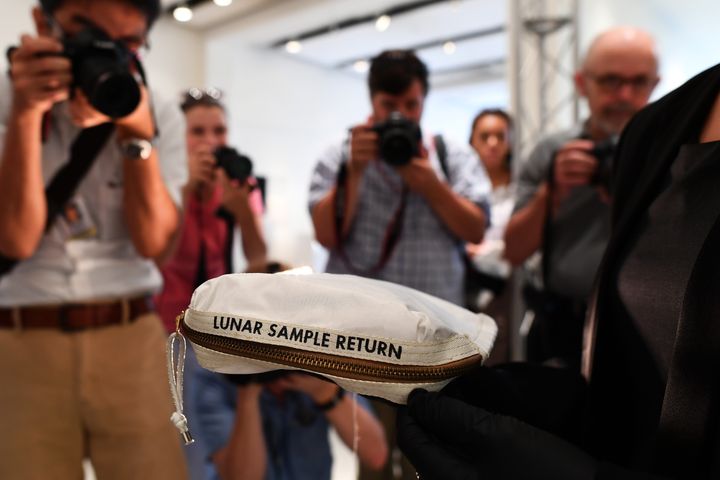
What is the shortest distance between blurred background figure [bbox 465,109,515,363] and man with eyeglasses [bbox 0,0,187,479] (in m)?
0.66

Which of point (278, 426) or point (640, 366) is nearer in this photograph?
point (640, 366)

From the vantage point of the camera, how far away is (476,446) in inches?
14.0

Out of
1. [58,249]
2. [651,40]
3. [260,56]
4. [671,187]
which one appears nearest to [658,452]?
[671,187]

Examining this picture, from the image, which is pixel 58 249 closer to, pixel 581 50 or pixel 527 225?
pixel 527 225

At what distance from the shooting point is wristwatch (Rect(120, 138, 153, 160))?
0.83 m

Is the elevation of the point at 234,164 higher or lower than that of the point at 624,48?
lower

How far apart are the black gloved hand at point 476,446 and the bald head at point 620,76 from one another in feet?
3.08

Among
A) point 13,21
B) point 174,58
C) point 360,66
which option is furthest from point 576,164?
point 360,66

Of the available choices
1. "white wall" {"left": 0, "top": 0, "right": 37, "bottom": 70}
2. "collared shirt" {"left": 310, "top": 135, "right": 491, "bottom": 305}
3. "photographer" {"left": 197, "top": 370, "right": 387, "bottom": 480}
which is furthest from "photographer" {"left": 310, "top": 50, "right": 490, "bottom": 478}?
"white wall" {"left": 0, "top": 0, "right": 37, "bottom": 70}

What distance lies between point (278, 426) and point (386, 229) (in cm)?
45

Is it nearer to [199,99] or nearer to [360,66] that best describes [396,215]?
[199,99]

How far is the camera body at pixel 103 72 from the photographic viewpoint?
2.51ft

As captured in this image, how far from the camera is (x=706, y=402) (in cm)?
34

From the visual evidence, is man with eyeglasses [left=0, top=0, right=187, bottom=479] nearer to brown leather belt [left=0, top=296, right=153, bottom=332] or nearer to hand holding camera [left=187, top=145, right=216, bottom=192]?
brown leather belt [left=0, top=296, right=153, bottom=332]
